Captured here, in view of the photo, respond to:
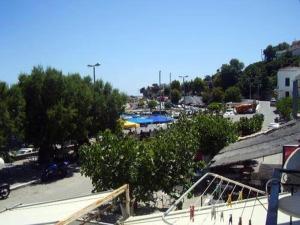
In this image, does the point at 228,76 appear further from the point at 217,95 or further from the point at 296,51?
the point at 296,51

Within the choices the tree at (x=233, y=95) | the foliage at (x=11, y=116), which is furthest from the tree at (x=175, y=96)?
the foliage at (x=11, y=116)

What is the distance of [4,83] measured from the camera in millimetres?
26891

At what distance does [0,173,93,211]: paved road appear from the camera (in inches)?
877

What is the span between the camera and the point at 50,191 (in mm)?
24141

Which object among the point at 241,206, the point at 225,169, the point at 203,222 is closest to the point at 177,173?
the point at 225,169

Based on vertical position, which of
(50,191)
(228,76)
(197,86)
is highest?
(228,76)

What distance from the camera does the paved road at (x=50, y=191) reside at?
22.3 meters

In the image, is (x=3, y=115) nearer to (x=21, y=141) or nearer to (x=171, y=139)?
(x=21, y=141)

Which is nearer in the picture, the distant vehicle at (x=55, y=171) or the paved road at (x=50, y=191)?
the paved road at (x=50, y=191)

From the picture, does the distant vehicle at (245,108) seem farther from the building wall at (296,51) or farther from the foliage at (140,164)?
the foliage at (140,164)

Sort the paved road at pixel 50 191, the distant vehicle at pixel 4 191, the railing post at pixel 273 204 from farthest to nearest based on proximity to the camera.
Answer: the distant vehicle at pixel 4 191
the paved road at pixel 50 191
the railing post at pixel 273 204

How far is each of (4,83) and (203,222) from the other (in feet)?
72.4

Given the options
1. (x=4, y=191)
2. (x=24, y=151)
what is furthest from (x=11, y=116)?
(x=24, y=151)

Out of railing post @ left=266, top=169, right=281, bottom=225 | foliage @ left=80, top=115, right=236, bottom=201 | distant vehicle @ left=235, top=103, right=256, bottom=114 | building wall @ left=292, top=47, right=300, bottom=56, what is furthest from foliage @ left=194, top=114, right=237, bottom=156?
building wall @ left=292, top=47, right=300, bottom=56
